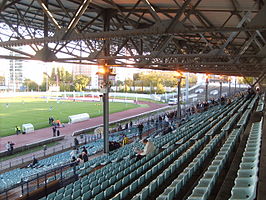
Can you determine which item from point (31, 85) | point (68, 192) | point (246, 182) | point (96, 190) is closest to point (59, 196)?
point (68, 192)

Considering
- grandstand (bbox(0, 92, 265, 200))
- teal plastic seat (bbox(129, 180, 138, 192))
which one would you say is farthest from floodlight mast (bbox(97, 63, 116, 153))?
teal plastic seat (bbox(129, 180, 138, 192))

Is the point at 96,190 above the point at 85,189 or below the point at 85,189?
above

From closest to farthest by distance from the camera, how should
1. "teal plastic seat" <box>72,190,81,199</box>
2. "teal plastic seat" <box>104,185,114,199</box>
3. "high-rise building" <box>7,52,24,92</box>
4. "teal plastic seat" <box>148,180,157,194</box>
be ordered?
"teal plastic seat" <box>148,180,157,194</box>, "teal plastic seat" <box>104,185,114,199</box>, "teal plastic seat" <box>72,190,81,199</box>, "high-rise building" <box>7,52,24,92</box>

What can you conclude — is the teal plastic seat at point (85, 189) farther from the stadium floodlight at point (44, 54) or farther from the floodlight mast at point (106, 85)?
the floodlight mast at point (106, 85)

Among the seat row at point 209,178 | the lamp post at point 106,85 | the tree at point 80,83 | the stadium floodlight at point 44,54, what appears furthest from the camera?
the tree at point 80,83

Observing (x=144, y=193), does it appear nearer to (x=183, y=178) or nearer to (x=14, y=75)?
(x=183, y=178)

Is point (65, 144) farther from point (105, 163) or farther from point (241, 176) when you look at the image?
point (241, 176)

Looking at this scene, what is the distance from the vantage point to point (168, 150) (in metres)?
10.5

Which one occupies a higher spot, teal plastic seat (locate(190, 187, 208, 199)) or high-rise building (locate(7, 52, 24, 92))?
high-rise building (locate(7, 52, 24, 92))

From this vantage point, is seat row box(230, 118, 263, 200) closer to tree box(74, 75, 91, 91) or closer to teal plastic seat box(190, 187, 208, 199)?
teal plastic seat box(190, 187, 208, 199)

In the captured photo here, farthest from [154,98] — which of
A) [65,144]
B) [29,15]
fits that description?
[29,15]

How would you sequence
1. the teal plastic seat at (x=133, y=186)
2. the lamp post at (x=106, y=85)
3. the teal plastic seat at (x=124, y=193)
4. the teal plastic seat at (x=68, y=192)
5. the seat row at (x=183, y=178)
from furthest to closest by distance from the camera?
the lamp post at (x=106, y=85) < the teal plastic seat at (x=68, y=192) < the teal plastic seat at (x=133, y=186) < the teal plastic seat at (x=124, y=193) < the seat row at (x=183, y=178)

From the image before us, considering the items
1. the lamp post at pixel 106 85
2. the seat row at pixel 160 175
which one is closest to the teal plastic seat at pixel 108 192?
the seat row at pixel 160 175

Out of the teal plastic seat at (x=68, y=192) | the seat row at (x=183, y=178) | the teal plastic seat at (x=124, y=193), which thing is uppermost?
the seat row at (x=183, y=178)
